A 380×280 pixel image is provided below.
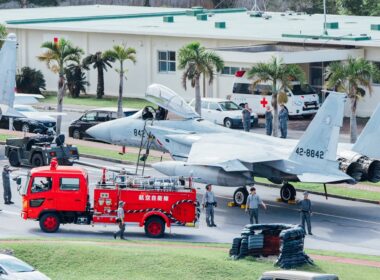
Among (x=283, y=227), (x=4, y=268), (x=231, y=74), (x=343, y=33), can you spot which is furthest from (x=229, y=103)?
(x=4, y=268)

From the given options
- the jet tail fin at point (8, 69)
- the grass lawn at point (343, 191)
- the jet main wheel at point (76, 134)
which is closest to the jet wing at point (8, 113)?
the jet tail fin at point (8, 69)

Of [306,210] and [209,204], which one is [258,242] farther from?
[209,204]

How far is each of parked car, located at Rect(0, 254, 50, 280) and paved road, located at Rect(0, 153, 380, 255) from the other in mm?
9599

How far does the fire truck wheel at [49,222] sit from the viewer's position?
1582 inches

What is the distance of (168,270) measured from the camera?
3300cm

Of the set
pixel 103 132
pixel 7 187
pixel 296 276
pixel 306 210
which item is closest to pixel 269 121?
pixel 103 132

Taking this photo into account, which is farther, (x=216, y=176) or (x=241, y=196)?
(x=241, y=196)

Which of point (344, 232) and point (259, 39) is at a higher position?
point (259, 39)

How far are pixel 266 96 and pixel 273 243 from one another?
31.7 meters

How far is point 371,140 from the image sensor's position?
44500 mm

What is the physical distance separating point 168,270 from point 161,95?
55.6ft

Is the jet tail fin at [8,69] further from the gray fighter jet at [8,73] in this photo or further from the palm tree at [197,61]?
the palm tree at [197,61]

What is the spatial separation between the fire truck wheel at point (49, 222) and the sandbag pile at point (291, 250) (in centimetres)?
858

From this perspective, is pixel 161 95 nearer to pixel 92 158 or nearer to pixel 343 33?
pixel 92 158
